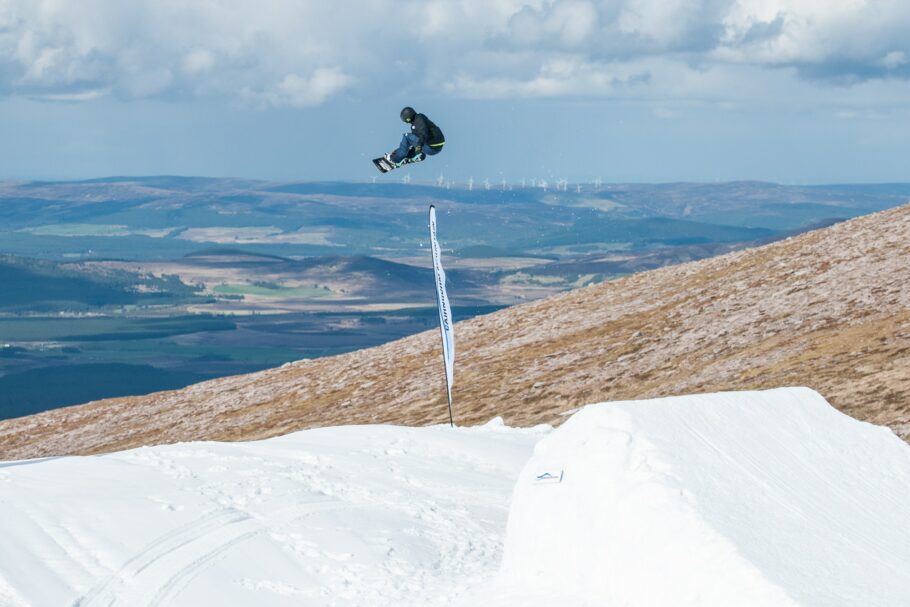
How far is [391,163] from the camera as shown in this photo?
30.8 m

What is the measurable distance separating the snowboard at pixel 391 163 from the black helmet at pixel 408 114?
1134mm

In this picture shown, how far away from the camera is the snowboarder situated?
95.2 ft

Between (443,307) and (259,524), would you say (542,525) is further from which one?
(443,307)

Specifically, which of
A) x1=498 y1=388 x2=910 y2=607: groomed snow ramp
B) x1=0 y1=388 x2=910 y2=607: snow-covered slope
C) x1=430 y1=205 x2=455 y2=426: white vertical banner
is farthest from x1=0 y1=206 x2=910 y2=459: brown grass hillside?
x1=0 y1=388 x2=910 y2=607: snow-covered slope

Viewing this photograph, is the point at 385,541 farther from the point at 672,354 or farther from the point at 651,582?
the point at 672,354

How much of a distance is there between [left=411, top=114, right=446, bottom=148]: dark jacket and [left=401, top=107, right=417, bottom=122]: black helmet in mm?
105

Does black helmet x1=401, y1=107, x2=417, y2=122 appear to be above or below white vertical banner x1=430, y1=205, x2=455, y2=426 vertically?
above

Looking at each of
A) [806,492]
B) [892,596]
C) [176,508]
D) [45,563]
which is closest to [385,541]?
[176,508]

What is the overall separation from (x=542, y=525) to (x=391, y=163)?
1581cm

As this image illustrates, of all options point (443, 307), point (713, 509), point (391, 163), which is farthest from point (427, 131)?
point (713, 509)

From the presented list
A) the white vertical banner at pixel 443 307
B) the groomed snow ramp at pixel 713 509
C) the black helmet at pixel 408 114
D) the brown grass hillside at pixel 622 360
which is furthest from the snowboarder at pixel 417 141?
the groomed snow ramp at pixel 713 509

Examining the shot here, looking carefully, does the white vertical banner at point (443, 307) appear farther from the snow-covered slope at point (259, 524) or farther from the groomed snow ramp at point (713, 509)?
the groomed snow ramp at point (713, 509)

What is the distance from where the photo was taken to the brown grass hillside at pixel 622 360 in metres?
37.3

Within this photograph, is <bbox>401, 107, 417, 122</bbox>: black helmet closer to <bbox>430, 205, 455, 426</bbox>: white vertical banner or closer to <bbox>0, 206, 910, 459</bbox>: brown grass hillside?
<bbox>430, 205, 455, 426</bbox>: white vertical banner
